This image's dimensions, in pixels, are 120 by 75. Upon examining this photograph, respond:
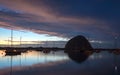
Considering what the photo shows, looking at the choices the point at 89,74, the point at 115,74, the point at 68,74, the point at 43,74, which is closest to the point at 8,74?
the point at 43,74

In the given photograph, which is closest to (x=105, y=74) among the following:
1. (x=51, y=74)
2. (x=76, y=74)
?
(x=76, y=74)

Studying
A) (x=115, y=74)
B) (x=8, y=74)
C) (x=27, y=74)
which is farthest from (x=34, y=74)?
(x=115, y=74)

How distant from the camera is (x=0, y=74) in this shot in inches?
2077

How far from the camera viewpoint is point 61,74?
5722 cm

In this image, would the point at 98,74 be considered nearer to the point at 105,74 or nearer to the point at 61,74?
the point at 105,74

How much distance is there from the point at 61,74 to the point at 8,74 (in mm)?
9924

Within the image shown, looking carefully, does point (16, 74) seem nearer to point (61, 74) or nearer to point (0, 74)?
point (0, 74)

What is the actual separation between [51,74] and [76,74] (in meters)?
4.73

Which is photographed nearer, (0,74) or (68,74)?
(0,74)

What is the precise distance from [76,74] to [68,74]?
1.70 metres

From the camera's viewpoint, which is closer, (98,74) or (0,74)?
(0,74)

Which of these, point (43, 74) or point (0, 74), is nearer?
point (0, 74)

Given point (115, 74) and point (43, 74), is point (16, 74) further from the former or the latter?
point (115, 74)

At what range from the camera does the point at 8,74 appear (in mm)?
54250
